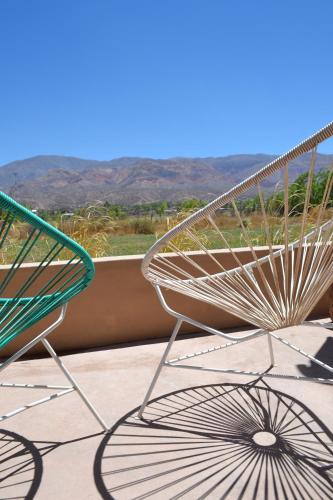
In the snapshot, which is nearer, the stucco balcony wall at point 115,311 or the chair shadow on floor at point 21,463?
the chair shadow on floor at point 21,463

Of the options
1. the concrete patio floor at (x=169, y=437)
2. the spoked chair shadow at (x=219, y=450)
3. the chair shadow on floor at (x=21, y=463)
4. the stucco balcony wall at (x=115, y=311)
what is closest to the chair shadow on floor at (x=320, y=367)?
the concrete patio floor at (x=169, y=437)

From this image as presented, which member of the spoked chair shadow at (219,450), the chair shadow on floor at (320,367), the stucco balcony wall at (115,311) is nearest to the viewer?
the spoked chair shadow at (219,450)

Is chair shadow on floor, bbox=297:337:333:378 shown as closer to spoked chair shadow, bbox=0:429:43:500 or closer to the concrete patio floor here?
the concrete patio floor

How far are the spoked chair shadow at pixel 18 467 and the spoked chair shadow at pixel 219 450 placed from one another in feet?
0.66

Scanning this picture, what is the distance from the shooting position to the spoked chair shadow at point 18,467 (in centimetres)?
139

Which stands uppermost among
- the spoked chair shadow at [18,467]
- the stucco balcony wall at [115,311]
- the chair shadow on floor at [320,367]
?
the stucco balcony wall at [115,311]

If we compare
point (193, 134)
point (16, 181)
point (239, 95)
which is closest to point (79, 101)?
point (239, 95)

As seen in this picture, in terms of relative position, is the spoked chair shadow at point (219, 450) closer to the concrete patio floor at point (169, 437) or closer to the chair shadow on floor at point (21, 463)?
the concrete patio floor at point (169, 437)

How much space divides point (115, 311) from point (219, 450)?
1.24 meters

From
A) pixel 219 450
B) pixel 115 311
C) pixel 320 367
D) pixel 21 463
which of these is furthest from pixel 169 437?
pixel 115 311

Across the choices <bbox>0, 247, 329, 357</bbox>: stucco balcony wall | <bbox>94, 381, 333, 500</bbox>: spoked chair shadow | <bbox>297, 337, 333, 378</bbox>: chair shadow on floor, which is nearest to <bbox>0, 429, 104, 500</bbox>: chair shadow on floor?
<bbox>94, 381, 333, 500</bbox>: spoked chair shadow

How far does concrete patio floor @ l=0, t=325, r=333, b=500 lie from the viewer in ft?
4.58

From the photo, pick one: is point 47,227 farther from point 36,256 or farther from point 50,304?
point 36,256

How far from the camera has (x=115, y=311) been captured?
106 inches
